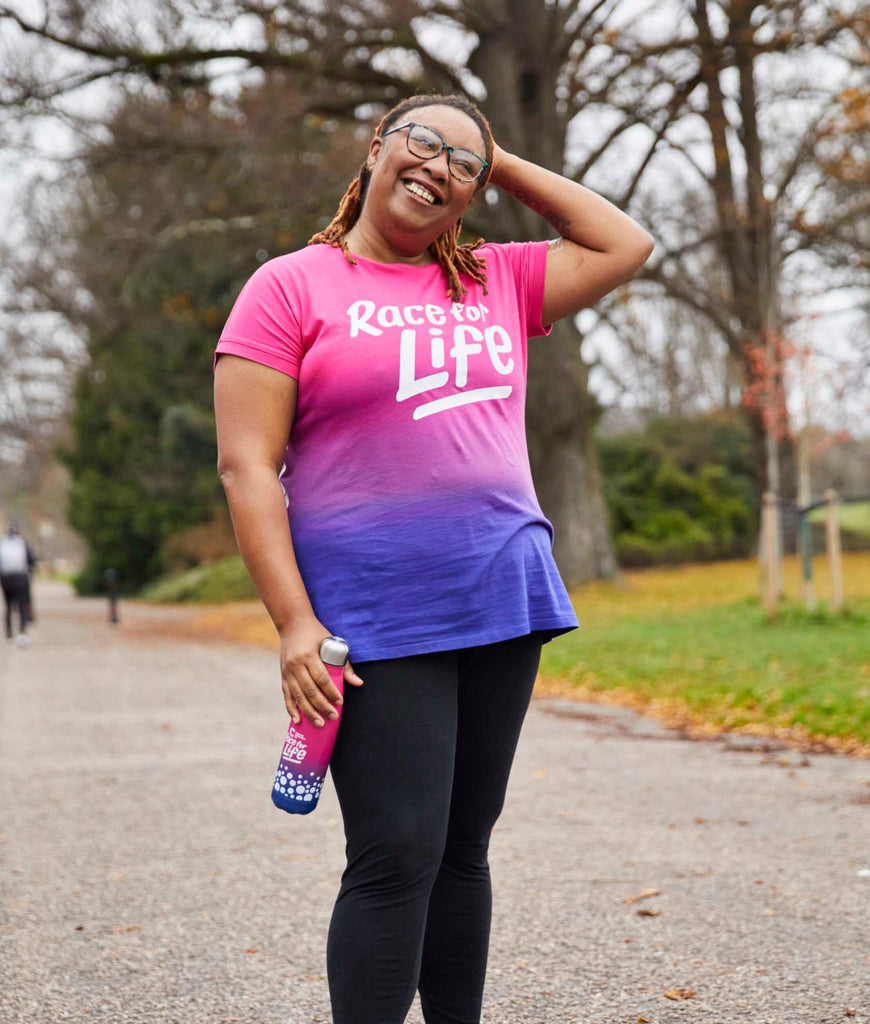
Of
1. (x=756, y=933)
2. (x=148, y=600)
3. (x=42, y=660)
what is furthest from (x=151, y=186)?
(x=756, y=933)

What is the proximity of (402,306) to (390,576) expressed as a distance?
1.60 ft

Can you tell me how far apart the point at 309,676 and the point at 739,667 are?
8.55 metres

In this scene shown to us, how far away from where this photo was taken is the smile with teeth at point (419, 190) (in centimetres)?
237

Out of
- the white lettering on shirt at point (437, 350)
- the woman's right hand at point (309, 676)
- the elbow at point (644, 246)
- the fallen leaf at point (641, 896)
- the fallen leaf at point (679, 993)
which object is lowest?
the fallen leaf at point (641, 896)

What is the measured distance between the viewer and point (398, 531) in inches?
88.3

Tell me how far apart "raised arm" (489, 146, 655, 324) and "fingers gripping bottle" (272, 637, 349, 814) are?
2.96 feet

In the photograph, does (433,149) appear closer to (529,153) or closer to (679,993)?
(679,993)

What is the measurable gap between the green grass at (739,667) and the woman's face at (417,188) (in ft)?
18.4

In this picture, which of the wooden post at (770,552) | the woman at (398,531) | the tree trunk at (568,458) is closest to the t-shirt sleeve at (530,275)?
the woman at (398,531)

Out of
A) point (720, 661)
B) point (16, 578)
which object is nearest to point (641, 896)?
point (720, 661)

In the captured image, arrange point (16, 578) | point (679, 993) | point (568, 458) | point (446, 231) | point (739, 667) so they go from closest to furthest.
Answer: point (446, 231)
point (679, 993)
point (739, 667)
point (16, 578)
point (568, 458)

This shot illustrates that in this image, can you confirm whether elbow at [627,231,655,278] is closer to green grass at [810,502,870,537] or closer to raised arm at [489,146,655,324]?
raised arm at [489,146,655,324]

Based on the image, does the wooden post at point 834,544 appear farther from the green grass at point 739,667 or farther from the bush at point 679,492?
the bush at point 679,492

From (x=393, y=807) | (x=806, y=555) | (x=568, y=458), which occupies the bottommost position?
(x=393, y=807)
